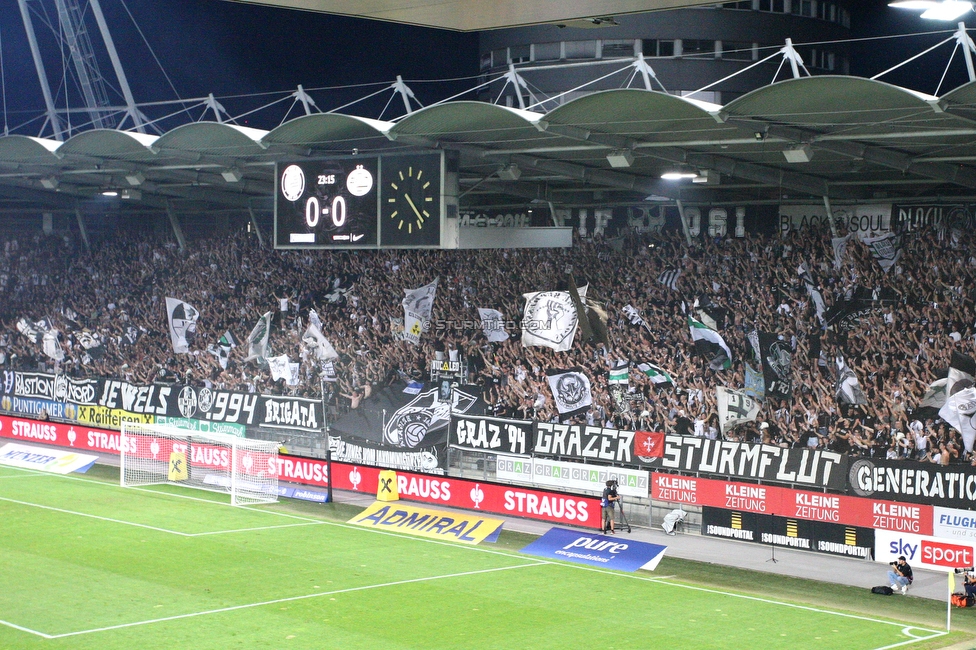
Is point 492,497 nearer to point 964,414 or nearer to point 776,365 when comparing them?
point 776,365

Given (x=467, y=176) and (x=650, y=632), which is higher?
(x=467, y=176)

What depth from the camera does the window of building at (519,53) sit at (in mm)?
50594

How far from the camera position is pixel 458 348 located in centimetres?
3278

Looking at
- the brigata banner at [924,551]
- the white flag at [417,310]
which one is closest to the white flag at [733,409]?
the brigata banner at [924,551]

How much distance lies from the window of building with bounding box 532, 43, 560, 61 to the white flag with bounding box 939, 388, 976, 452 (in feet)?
102

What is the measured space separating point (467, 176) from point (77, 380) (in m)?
15.8

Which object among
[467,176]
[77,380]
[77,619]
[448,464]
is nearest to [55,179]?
[77,380]

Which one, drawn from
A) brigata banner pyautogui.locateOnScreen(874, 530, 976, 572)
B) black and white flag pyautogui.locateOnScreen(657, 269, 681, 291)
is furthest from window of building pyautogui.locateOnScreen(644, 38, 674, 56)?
brigata banner pyautogui.locateOnScreen(874, 530, 976, 572)

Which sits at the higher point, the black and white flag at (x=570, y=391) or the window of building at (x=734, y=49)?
the window of building at (x=734, y=49)

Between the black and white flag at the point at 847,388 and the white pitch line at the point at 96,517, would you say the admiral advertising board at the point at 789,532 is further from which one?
the white pitch line at the point at 96,517

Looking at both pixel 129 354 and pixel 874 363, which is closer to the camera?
pixel 874 363

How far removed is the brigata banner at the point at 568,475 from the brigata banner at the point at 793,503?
0.47m

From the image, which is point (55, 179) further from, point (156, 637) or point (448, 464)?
point (156, 637)

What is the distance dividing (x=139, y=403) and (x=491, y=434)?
46.5ft
